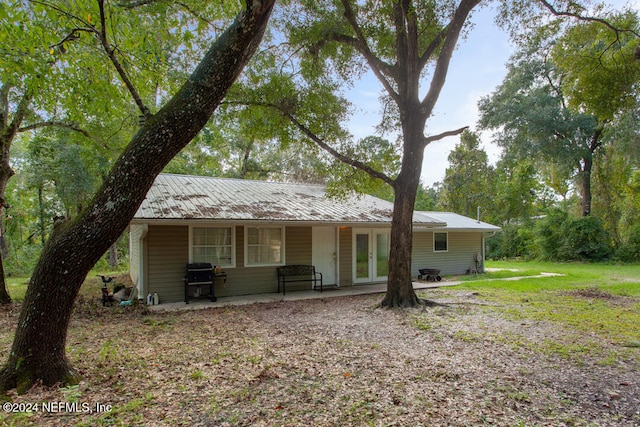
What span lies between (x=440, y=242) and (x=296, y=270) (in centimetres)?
750

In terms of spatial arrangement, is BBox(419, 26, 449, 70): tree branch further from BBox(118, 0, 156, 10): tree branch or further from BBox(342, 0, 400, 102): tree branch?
BBox(118, 0, 156, 10): tree branch

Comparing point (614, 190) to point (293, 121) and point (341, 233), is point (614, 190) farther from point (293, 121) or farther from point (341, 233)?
point (293, 121)

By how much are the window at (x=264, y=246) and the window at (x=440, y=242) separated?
747cm

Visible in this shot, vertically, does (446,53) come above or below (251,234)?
above

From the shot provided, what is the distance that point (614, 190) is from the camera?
22.6 metres

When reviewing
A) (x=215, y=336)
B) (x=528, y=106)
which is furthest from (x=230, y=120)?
(x=528, y=106)

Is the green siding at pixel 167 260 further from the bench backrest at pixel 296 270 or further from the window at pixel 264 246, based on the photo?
the bench backrest at pixel 296 270

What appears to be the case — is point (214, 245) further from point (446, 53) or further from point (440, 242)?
point (440, 242)

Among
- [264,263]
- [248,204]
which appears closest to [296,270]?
[264,263]

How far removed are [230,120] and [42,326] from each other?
6.49m

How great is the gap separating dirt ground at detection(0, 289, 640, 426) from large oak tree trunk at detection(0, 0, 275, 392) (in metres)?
0.32

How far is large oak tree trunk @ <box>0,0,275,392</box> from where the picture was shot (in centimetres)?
336

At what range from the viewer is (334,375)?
4.14 m

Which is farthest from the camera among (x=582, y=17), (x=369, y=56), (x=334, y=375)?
(x=369, y=56)
